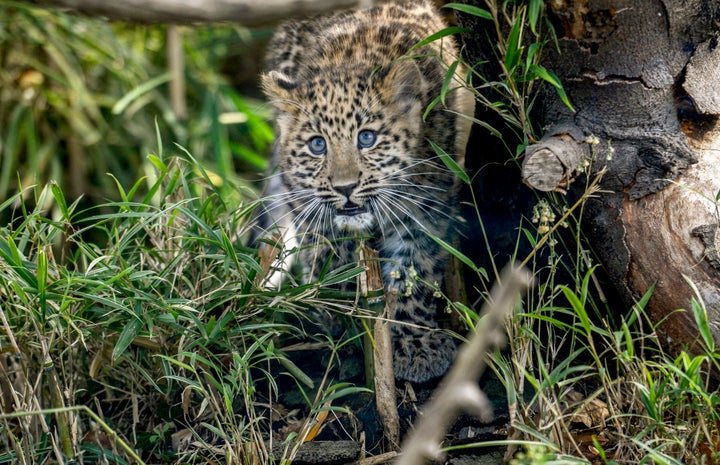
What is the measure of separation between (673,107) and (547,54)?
463 mm

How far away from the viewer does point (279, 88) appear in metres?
4.04

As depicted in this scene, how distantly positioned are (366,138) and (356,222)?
0.40 m

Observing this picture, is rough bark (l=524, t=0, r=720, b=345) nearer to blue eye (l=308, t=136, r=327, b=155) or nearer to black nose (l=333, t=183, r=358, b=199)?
black nose (l=333, t=183, r=358, b=199)

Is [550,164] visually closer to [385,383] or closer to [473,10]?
[473,10]

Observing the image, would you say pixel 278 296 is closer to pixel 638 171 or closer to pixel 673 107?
pixel 638 171

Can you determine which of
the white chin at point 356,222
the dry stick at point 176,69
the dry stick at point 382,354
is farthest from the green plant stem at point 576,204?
the dry stick at point 176,69

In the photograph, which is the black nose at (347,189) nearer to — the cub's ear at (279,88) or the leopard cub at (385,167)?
A: the leopard cub at (385,167)

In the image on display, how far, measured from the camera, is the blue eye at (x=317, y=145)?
13.0 ft

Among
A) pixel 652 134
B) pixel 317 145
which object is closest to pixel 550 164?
pixel 652 134

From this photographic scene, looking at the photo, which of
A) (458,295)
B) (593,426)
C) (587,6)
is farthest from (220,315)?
(587,6)

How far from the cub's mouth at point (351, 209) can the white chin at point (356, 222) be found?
1 centimetres

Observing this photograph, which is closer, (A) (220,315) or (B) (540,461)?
(B) (540,461)

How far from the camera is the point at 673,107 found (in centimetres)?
294

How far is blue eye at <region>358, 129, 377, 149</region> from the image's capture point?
385 cm
